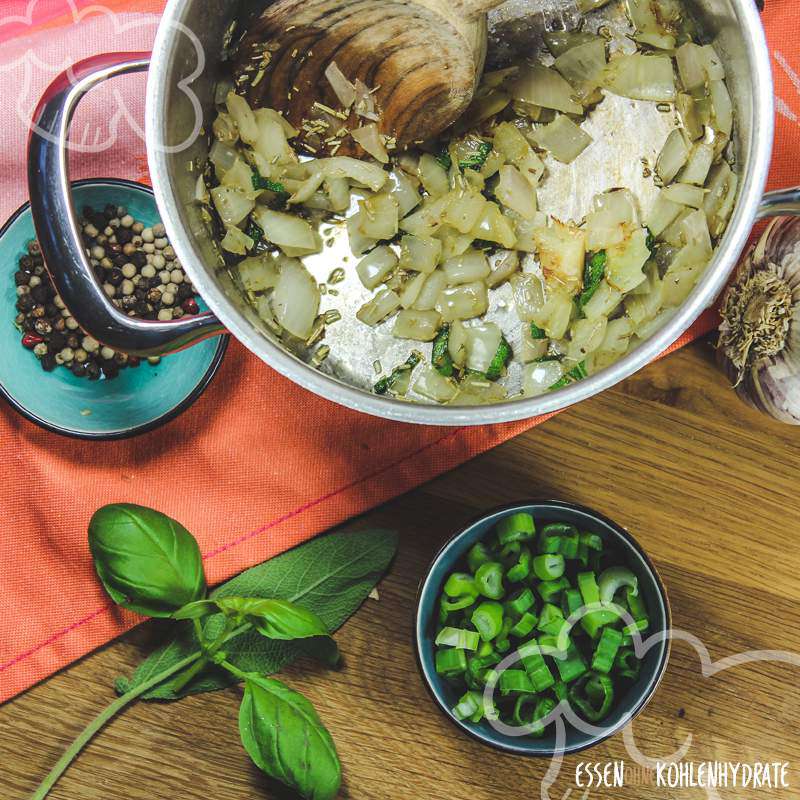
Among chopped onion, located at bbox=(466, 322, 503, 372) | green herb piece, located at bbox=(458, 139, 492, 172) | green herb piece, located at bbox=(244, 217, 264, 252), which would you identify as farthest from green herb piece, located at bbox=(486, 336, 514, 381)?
green herb piece, located at bbox=(244, 217, 264, 252)

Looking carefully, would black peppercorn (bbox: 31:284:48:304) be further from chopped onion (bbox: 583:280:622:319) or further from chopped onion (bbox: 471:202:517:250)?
chopped onion (bbox: 583:280:622:319)

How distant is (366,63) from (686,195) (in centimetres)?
40

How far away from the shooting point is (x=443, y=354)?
1.08 m

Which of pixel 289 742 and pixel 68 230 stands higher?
pixel 68 230

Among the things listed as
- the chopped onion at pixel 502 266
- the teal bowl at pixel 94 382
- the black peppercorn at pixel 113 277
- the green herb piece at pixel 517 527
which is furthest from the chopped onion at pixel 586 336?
the black peppercorn at pixel 113 277

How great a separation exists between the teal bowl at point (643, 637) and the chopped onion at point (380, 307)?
0.28 metres

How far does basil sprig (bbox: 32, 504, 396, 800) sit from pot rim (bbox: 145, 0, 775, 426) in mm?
309

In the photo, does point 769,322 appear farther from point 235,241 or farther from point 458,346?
point 235,241

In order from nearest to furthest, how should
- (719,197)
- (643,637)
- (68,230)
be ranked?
(68,230), (719,197), (643,637)

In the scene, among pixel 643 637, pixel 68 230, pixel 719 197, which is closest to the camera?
pixel 68 230

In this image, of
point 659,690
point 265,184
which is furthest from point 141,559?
point 659,690

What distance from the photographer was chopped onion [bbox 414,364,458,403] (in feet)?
3.48

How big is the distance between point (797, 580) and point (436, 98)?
806mm

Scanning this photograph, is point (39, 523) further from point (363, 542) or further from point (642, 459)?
point (642, 459)
